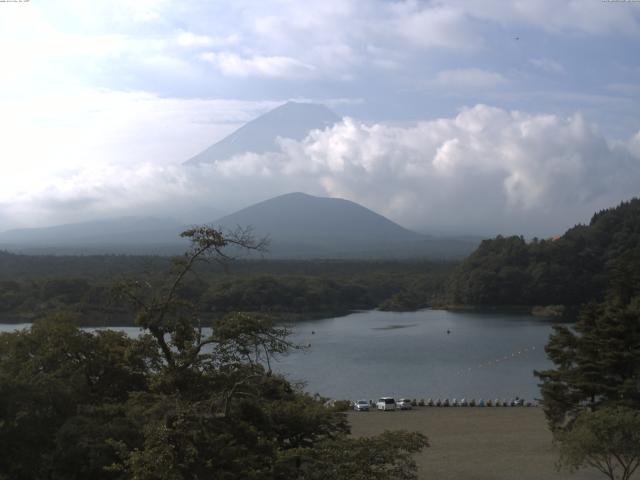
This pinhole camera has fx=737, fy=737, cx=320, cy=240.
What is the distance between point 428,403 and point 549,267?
23.9 m

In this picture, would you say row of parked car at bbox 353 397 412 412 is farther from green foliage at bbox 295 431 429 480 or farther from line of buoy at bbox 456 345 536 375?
green foliage at bbox 295 431 429 480

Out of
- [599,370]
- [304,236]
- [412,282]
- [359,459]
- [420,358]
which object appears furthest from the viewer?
[304,236]

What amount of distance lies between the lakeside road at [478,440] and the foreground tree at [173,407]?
279cm

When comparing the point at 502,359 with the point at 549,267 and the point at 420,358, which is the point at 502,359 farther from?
the point at 549,267

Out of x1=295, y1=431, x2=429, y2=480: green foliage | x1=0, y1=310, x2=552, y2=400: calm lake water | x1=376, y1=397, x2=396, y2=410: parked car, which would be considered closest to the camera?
x1=295, y1=431, x2=429, y2=480: green foliage

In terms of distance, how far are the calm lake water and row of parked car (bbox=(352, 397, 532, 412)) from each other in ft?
3.59

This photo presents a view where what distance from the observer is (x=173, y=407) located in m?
4.04

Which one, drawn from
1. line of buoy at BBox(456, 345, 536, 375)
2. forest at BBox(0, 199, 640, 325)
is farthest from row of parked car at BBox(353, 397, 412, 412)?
forest at BBox(0, 199, 640, 325)

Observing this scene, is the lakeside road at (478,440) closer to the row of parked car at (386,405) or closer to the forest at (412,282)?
the row of parked car at (386,405)

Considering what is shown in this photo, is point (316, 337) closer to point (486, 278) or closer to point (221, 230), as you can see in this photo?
point (486, 278)

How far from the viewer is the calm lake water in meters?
16.1

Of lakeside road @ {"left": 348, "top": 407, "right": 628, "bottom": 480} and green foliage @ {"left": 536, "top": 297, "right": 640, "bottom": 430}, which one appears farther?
green foliage @ {"left": 536, "top": 297, "right": 640, "bottom": 430}

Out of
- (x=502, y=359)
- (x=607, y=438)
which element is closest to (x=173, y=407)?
(x=607, y=438)

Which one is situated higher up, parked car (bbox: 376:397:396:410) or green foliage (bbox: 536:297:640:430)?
green foliage (bbox: 536:297:640:430)
